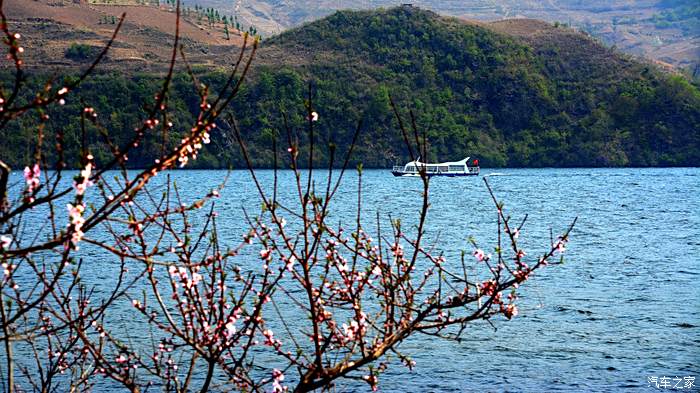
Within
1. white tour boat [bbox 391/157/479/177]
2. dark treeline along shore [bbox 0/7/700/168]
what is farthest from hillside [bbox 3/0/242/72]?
white tour boat [bbox 391/157/479/177]

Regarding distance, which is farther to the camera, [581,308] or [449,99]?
[449,99]

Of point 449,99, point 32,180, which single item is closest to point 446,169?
point 449,99

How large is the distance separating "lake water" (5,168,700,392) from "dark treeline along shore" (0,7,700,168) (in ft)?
209

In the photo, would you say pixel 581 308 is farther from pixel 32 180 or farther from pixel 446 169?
pixel 446 169

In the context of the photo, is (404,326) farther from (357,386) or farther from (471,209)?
(471,209)

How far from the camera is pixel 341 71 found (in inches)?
5620

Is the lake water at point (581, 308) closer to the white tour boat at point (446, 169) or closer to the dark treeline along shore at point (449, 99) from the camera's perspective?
the white tour boat at point (446, 169)

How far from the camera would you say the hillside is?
14050cm

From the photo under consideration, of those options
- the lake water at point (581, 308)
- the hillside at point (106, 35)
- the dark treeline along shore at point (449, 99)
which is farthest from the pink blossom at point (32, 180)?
the hillside at point (106, 35)

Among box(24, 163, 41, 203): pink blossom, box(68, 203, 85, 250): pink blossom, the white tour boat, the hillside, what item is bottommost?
the white tour boat

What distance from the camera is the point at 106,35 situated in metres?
160

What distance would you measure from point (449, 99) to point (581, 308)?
116668 mm

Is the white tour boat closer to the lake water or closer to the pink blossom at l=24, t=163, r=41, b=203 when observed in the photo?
the lake water

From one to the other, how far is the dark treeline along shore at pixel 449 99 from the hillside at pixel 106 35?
37.5 ft
